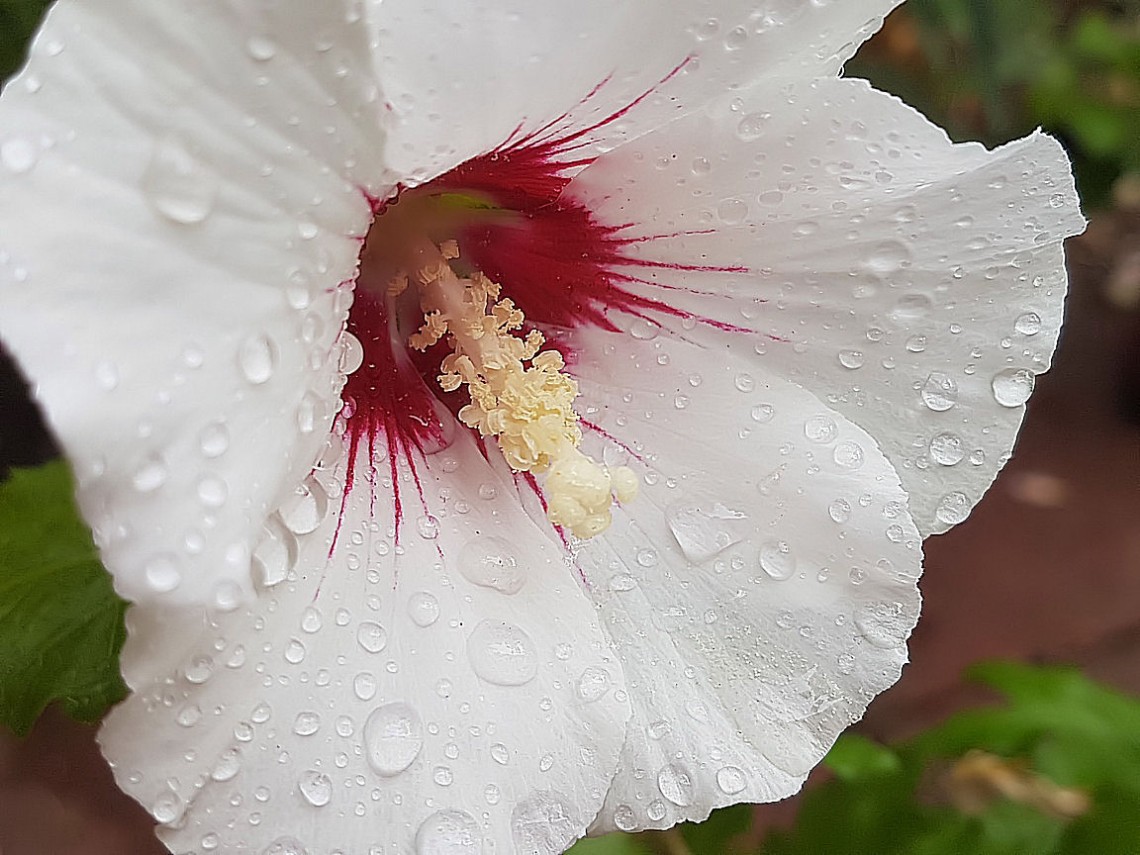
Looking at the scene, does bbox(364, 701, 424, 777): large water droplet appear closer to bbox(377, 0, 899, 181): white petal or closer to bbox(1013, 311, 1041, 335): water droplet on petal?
bbox(377, 0, 899, 181): white petal

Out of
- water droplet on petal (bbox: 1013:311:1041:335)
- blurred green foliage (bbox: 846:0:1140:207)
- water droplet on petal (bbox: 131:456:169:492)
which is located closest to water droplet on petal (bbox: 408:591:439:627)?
water droplet on petal (bbox: 131:456:169:492)

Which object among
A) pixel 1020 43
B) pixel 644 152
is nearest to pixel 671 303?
pixel 644 152

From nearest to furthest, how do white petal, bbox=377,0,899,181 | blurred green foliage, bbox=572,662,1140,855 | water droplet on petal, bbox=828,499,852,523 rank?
white petal, bbox=377,0,899,181
water droplet on petal, bbox=828,499,852,523
blurred green foliage, bbox=572,662,1140,855

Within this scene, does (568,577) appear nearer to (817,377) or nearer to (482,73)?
(817,377)

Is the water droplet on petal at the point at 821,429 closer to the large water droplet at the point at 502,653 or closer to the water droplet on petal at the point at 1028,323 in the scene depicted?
the water droplet on petal at the point at 1028,323

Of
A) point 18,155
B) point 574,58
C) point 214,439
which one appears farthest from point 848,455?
point 18,155

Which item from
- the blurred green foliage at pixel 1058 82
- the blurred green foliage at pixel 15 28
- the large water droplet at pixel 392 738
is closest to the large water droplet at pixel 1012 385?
the large water droplet at pixel 392 738

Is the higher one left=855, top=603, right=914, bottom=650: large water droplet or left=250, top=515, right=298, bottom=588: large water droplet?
left=250, top=515, right=298, bottom=588: large water droplet
